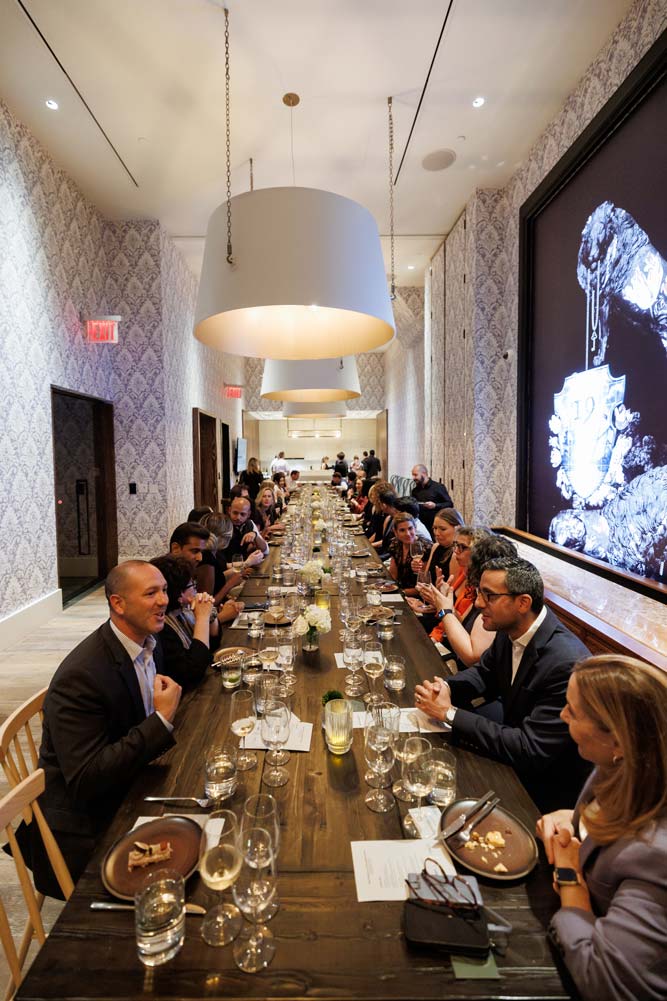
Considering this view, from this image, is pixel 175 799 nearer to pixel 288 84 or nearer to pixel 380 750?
pixel 380 750

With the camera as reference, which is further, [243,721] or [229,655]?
[229,655]

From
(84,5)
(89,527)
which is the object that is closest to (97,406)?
(89,527)

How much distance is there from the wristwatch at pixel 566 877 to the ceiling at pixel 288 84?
16.2 feet

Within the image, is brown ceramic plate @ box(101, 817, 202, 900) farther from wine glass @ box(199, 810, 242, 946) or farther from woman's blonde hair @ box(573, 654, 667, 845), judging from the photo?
woman's blonde hair @ box(573, 654, 667, 845)

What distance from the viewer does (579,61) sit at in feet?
13.9

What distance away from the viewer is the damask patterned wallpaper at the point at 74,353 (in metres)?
4.77

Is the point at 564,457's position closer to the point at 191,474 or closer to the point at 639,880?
the point at 639,880

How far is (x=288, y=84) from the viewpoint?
439 centimetres

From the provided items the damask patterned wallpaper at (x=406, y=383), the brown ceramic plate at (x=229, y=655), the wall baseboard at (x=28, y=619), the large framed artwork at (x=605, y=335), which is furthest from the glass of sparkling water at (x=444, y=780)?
the damask patterned wallpaper at (x=406, y=383)

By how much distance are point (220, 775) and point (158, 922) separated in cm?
49

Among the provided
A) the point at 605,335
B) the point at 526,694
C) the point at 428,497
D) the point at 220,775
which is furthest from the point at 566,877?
the point at 428,497

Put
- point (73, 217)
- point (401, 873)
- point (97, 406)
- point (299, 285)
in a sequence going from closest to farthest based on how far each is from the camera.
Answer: point (401, 873)
point (299, 285)
point (73, 217)
point (97, 406)

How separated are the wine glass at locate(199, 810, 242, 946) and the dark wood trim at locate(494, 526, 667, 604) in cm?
332

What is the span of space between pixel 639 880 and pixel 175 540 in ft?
9.64
